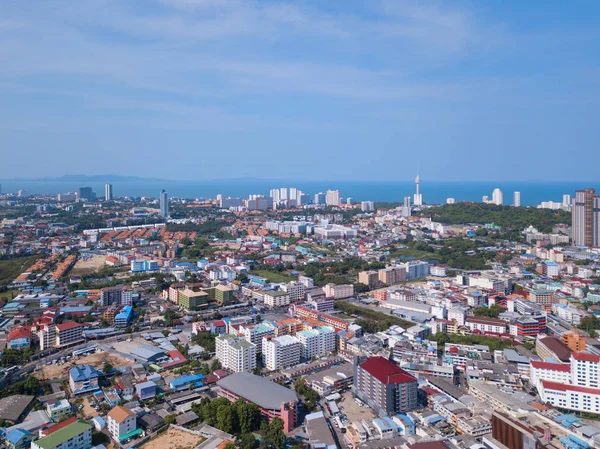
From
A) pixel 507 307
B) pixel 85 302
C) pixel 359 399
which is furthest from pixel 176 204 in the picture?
pixel 359 399

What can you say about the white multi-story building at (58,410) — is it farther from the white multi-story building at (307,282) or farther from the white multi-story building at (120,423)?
the white multi-story building at (307,282)

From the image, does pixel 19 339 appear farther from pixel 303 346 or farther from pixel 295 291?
pixel 295 291

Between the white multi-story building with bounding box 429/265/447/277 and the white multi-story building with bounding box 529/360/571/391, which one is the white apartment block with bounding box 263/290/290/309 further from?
the white multi-story building with bounding box 529/360/571/391

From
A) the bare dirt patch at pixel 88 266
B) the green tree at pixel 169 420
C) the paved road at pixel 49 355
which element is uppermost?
the bare dirt patch at pixel 88 266

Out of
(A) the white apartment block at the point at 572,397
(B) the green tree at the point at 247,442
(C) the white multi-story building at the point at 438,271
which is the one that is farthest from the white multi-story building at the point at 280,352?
(C) the white multi-story building at the point at 438,271

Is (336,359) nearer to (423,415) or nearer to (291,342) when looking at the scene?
(291,342)

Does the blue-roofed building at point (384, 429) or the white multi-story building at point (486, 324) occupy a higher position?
the white multi-story building at point (486, 324)

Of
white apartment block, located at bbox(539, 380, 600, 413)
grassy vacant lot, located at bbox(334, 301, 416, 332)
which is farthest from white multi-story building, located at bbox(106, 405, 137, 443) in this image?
white apartment block, located at bbox(539, 380, 600, 413)
